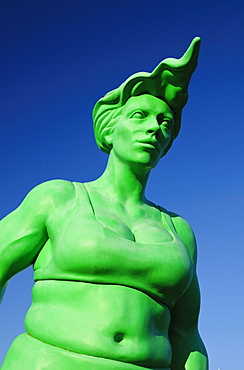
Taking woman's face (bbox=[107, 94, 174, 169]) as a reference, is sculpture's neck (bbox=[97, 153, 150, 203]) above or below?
below

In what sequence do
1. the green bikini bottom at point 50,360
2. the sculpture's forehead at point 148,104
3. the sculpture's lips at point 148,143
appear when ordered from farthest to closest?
the sculpture's forehead at point 148,104 < the sculpture's lips at point 148,143 < the green bikini bottom at point 50,360

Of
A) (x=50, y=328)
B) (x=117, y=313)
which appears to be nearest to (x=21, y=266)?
(x=50, y=328)

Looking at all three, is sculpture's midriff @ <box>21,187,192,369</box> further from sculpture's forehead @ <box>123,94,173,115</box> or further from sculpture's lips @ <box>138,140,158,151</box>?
sculpture's forehead @ <box>123,94,173,115</box>

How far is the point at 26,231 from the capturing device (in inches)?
211

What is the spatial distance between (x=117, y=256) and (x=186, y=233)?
1317 millimetres

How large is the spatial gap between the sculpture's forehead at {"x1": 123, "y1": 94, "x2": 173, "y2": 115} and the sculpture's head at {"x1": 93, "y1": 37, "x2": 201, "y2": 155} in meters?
0.05

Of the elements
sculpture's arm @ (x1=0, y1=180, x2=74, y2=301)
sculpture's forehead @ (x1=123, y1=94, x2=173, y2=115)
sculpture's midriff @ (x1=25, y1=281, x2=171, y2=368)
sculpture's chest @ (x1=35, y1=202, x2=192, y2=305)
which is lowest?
sculpture's midriff @ (x1=25, y1=281, x2=171, y2=368)

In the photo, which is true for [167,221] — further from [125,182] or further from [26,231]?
[26,231]

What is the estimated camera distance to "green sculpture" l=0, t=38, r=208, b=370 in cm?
473

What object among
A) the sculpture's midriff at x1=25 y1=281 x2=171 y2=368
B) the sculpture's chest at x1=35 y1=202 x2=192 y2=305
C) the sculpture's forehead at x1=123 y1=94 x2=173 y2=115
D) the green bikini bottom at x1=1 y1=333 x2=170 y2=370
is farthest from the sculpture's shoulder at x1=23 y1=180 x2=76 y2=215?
the green bikini bottom at x1=1 y1=333 x2=170 y2=370

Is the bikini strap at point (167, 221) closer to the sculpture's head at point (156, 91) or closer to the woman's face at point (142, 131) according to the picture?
the woman's face at point (142, 131)

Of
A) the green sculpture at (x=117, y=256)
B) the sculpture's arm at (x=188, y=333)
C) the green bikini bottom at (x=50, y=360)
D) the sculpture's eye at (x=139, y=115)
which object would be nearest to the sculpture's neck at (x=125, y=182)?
the green sculpture at (x=117, y=256)

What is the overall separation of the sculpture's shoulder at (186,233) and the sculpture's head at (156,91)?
0.77m

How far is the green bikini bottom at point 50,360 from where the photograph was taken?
180 inches
